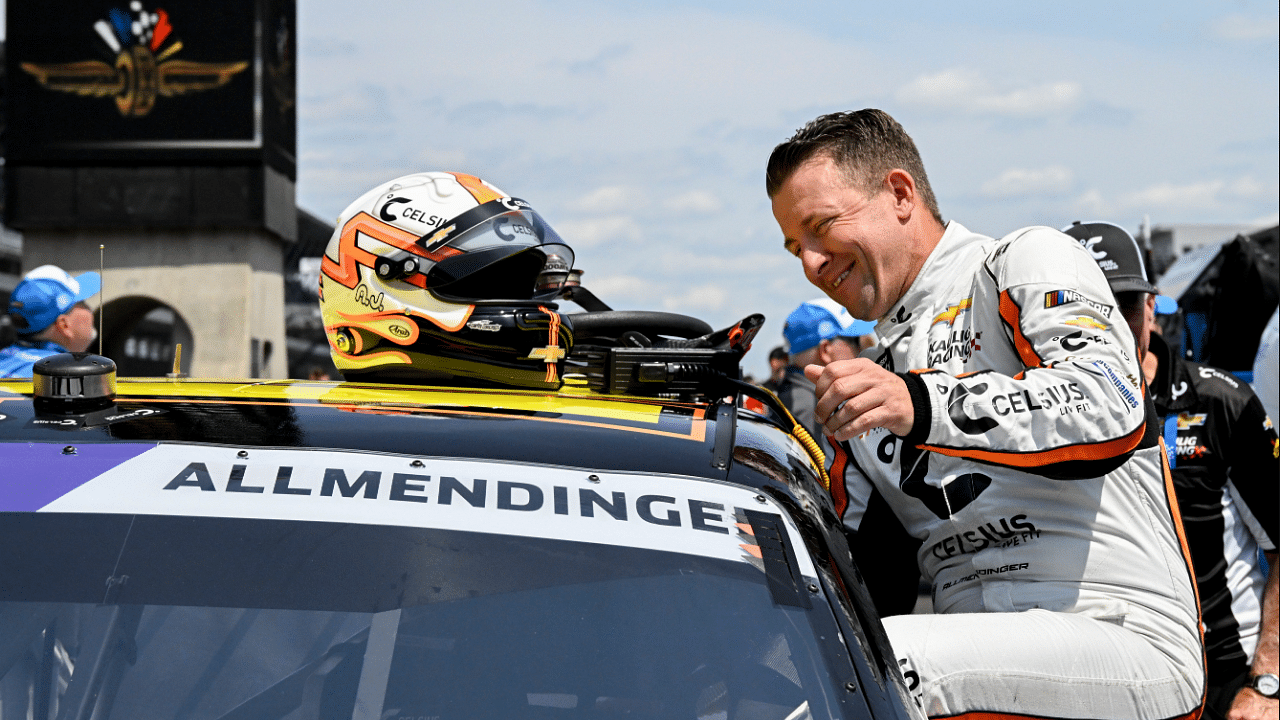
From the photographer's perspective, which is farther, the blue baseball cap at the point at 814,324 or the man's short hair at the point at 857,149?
the blue baseball cap at the point at 814,324

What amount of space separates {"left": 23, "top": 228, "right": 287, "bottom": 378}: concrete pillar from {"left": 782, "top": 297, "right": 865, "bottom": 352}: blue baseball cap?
62.8ft

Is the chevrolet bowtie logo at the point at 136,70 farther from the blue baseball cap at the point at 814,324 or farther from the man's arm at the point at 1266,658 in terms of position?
the man's arm at the point at 1266,658

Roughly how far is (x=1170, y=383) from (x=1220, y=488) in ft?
1.03

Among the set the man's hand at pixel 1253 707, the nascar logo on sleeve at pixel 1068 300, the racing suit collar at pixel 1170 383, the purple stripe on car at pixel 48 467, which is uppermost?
the nascar logo on sleeve at pixel 1068 300

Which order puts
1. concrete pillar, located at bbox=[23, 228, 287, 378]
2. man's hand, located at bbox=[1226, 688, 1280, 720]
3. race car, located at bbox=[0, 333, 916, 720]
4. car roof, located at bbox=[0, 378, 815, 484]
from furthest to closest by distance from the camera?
concrete pillar, located at bbox=[23, 228, 287, 378]
man's hand, located at bbox=[1226, 688, 1280, 720]
car roof, located at bbox=[0, 378, 815, 484]
race car, located at bbox=[0, 333, 916, 720]

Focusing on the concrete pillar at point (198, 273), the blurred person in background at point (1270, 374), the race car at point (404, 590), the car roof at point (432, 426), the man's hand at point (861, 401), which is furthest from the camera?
the concrete pillar at point (198, 273)

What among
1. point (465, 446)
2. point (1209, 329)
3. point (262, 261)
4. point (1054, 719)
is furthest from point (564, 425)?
point (262, 261)

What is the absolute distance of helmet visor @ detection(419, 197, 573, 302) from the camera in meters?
2.70

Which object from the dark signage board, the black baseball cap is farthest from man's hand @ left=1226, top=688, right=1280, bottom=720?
the dark signage board

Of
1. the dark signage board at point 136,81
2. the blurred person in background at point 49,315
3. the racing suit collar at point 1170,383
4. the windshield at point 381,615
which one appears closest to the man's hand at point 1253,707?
the racing suit collar at point 1170,383

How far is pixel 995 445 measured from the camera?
65.7 inches

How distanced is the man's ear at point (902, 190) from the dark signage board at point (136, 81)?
20984 millimetres

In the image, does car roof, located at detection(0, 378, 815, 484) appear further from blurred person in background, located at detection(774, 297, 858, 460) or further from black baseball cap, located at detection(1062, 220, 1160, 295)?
blurred person in background, located at detection(774, 297, 858, 460)

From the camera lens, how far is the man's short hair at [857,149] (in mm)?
2043
